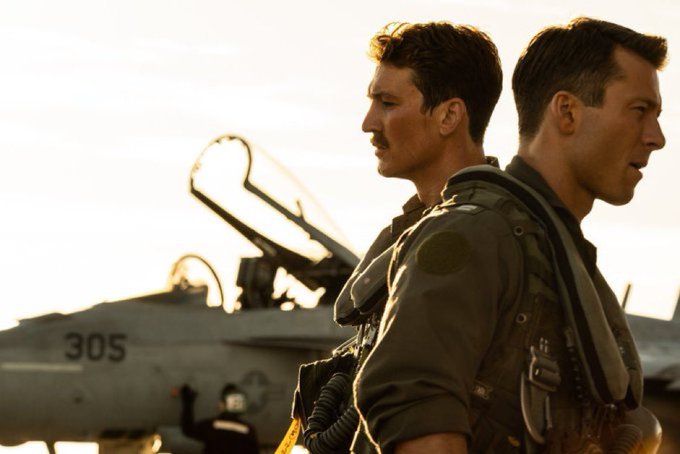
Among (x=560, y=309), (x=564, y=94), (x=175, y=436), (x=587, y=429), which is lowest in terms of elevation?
(x=175, y=436)

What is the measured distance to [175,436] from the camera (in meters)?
19.2

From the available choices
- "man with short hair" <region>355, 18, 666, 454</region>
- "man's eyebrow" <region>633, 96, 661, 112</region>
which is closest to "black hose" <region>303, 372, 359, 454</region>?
"man with short hair" <region>355, 18, 666, 454</region>

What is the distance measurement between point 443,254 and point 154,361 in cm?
1632

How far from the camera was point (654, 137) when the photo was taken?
12.3ft

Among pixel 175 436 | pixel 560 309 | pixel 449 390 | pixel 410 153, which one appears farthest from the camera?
pixel 175 436

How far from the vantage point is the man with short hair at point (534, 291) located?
3.39m

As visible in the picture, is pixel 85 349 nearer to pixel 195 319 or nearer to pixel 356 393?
pixel 195 319

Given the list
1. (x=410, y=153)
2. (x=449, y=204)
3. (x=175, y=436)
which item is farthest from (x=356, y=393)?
(x=175, y=436)

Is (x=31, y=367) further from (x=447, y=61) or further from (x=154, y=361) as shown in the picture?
(x=447, y=61)

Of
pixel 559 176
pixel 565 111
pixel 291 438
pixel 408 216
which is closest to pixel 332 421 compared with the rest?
pixel 291 438

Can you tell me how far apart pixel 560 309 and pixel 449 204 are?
0.35 metres

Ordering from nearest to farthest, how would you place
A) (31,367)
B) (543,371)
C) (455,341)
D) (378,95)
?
1. (455,341)
2. (543,371)
3. (378,95)
4. (31,367)

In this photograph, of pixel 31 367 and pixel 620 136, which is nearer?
pixel 620 136

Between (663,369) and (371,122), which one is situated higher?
(371,122)
